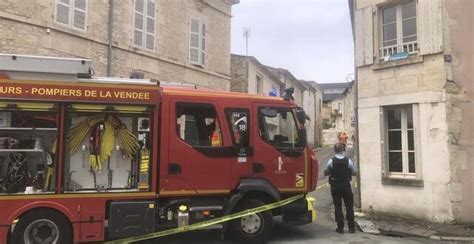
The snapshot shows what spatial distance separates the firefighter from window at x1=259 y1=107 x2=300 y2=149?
1.22 meters

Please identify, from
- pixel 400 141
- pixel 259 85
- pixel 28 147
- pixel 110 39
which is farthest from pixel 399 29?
pixel 259 85

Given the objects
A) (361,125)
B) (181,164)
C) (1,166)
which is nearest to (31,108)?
(1,166)

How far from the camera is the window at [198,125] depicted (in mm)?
8188

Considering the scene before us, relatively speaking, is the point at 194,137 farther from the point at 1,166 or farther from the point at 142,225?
the point at 1,166

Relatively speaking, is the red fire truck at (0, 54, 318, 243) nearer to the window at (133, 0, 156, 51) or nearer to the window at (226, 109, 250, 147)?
the window at (226, 109, 250, 147)

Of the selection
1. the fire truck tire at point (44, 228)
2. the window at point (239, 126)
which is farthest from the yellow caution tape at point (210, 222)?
the window at point (239, 126)

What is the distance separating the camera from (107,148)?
7863 millimetres

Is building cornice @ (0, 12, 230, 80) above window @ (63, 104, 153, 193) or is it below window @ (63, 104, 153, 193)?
above

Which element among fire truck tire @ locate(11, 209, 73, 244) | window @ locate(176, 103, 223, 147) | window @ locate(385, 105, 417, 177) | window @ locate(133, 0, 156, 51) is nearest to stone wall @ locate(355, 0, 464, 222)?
window @ locate(385, 105, 417, 177)

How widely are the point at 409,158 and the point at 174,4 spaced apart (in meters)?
12.1

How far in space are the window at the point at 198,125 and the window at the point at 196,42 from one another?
12355 mm

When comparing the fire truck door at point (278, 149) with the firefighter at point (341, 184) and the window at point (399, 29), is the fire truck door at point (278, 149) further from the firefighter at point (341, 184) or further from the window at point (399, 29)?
the window at point (399, 29)

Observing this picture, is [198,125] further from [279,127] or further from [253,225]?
[253,225]

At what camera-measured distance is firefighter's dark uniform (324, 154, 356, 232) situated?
9.47m
